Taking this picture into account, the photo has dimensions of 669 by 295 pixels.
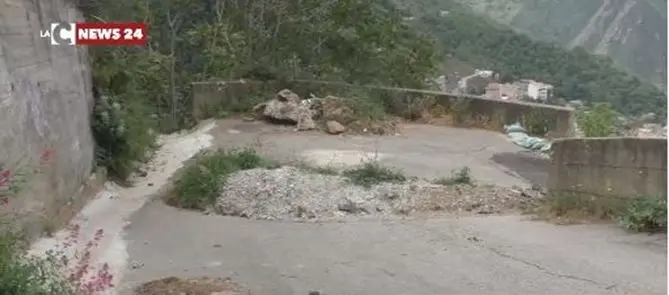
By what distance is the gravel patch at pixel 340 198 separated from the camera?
8078mm

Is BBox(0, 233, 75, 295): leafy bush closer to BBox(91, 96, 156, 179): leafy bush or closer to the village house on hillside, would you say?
BBox(91, 96, 156, 179): leafy bush

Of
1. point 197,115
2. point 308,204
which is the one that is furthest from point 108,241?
point 197,115

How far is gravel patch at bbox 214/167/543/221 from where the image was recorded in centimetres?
808

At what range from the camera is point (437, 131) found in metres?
13.3

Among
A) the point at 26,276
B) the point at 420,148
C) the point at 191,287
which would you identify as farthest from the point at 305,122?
the point at 26,276

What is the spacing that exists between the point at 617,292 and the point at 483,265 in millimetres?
986

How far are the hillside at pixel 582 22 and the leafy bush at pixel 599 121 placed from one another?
0.58 metres

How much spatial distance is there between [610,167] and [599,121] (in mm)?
3211

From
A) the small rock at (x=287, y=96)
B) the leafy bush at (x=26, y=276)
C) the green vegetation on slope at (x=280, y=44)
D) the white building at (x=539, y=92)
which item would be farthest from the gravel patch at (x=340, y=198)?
the white building at (x=539, y=92)

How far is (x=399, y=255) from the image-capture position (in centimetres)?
629

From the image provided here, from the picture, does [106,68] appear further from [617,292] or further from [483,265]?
[617,292]

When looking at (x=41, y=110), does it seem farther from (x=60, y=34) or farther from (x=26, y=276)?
(x=26, y=276)

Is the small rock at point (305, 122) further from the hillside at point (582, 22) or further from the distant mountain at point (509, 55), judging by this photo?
the distant mountain at point (509, 55)

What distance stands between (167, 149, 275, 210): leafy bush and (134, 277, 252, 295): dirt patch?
2767 mm
